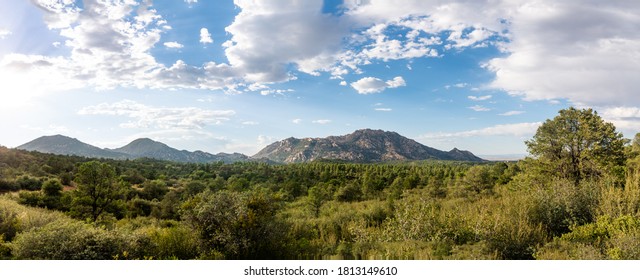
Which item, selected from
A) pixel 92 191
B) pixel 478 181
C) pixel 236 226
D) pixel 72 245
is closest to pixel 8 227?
pixel 72 245

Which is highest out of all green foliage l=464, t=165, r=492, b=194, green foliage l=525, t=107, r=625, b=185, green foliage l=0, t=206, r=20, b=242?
green foliage l=525, t=107, r=625, b=185

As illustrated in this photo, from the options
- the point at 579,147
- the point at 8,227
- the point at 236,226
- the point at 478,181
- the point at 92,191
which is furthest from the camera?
the point at 478,181

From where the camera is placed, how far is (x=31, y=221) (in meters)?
10.5

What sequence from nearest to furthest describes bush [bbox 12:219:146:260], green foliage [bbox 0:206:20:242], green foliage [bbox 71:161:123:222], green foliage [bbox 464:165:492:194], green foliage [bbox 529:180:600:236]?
bush [bbox 12:219:146:260] → green foliage [bbox 0:206:20:242] → green foliage [bbox 529:180:600:236] → green foliage [bbox 71:161:123:222] → green foliage [bbox 464:165:492:194]

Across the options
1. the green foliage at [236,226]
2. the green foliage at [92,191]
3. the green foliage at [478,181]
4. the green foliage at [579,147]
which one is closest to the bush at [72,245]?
the green foliage at [236,226]

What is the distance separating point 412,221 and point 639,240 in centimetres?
478

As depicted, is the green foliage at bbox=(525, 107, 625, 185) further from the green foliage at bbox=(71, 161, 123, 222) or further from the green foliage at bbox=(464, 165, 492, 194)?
the green foliage at bbox=(464, 165, 492, 194)

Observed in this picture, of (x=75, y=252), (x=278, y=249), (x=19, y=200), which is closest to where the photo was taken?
(x=75, y=252)

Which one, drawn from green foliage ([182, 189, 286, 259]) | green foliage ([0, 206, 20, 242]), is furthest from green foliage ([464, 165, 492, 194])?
green foliage ([0, 206, 20, 242])

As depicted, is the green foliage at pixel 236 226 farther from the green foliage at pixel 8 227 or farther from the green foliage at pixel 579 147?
the green foliage at pixel 579 147

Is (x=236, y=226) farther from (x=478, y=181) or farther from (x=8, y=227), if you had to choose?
(x=478, y=181)

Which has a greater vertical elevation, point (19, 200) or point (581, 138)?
point (581, 138)

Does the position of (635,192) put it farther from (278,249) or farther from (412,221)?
(278,249)
